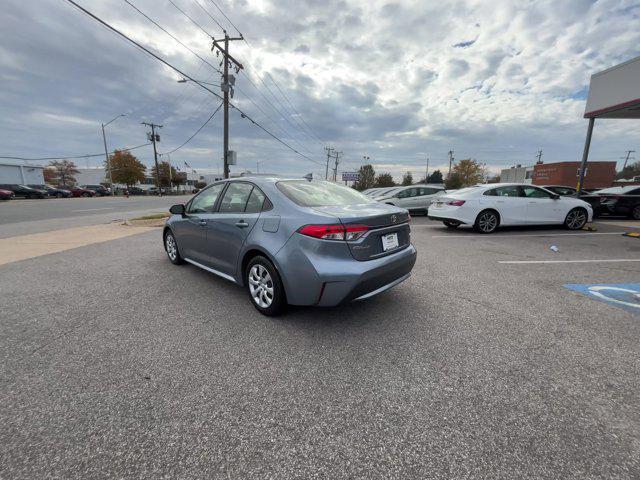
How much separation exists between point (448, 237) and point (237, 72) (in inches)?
665

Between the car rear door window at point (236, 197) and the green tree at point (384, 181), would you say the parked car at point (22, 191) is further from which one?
the green tree at point (384, 181)

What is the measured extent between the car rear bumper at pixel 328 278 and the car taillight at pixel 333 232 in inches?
7.7

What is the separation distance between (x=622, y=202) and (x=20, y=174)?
71.5 meters

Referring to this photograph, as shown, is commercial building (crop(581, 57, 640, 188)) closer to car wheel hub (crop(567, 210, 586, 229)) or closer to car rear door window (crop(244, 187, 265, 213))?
car wheel hub (crop(567, 210, 586, 229))

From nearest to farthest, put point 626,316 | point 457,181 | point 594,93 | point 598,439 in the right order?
point 598,439
point 626,316
point 594,93
point 457,181

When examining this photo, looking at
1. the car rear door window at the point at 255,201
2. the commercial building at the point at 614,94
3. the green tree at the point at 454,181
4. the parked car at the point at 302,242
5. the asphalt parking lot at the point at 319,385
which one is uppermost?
the commercial building at the point at 614,94

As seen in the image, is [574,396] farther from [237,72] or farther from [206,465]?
[237,72]

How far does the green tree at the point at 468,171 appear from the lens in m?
62.7

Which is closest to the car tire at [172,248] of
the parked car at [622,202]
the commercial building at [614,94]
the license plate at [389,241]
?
the license plate at [389,241]

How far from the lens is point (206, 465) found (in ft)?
5.12

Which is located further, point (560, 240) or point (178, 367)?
point (560, 240)

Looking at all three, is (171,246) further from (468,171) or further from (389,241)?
(468,171)

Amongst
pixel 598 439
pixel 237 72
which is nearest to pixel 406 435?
pixel 598 439

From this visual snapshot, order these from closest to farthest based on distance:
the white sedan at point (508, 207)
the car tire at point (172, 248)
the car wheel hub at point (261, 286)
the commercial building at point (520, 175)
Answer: the car wheel hub at point (261, 286), the car tire at point (172, 248), the white sedan at point (508, 207), the commercial building at point (520, 175)
